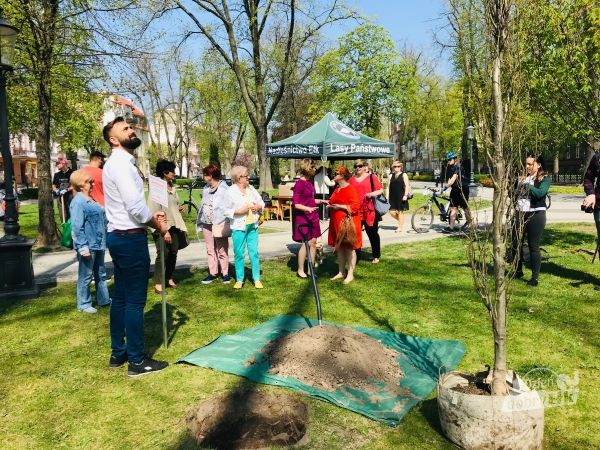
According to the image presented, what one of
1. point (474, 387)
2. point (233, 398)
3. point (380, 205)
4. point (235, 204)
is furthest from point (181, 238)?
point (474, 387)

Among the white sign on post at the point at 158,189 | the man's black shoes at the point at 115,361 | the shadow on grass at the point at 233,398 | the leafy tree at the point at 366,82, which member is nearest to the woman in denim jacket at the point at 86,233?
the shadow on grass at the point at 233,398

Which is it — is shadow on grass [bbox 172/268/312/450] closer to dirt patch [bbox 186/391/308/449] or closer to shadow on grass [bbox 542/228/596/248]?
dirt patch [bbox 186/391/308/449]

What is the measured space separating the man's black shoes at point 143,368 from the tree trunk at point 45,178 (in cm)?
861

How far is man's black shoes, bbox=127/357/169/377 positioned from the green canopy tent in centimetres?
994

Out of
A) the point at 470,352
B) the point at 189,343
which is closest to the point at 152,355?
the point at 189,343

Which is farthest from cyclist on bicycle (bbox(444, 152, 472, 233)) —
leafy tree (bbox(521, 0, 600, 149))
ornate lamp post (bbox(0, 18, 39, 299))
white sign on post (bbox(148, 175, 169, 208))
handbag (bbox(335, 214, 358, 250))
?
ornate lamp post (bbox(0, 18, 39, 299))

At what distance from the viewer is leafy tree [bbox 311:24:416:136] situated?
37.8 meters

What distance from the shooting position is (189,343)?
17.1ft

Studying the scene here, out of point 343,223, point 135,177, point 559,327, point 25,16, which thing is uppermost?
point 25,16

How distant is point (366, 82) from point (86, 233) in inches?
1364

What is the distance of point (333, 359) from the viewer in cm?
427

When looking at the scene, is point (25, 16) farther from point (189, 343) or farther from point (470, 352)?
point (470, 352)

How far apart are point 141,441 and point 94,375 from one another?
1374 mm

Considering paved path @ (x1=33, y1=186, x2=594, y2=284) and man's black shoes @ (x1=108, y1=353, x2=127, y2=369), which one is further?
paved path @ (x1=33, y1=186, x2=594, y2=284)
